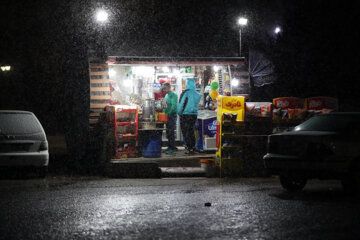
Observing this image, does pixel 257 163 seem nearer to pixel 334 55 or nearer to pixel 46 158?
pixel 46 158

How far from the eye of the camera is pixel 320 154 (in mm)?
8039

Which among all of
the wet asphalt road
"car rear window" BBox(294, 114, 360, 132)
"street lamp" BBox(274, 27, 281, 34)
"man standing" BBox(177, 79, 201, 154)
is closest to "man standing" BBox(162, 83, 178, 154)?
"man standing" BBox(177, 79, 201, 154)

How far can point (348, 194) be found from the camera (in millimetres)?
8211

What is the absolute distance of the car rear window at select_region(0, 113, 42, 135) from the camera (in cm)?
1054

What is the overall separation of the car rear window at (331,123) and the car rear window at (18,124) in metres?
6.36

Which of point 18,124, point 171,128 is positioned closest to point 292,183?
point 18,124

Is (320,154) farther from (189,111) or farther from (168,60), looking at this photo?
(168,60)

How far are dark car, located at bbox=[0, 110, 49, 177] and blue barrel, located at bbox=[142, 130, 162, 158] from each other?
398cm

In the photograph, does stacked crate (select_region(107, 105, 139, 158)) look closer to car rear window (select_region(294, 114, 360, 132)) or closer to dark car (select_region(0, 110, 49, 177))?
dark car (select_region(0, 110, 49, 177))

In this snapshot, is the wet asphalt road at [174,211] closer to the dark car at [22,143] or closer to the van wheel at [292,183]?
the van wheel at [292,183]

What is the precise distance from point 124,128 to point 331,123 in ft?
23.3

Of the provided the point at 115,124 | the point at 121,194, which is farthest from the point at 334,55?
the point at 121,194

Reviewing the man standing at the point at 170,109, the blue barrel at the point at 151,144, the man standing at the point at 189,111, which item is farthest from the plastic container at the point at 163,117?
the blue barrel at the point at 151,144

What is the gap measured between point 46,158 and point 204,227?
6.12m
